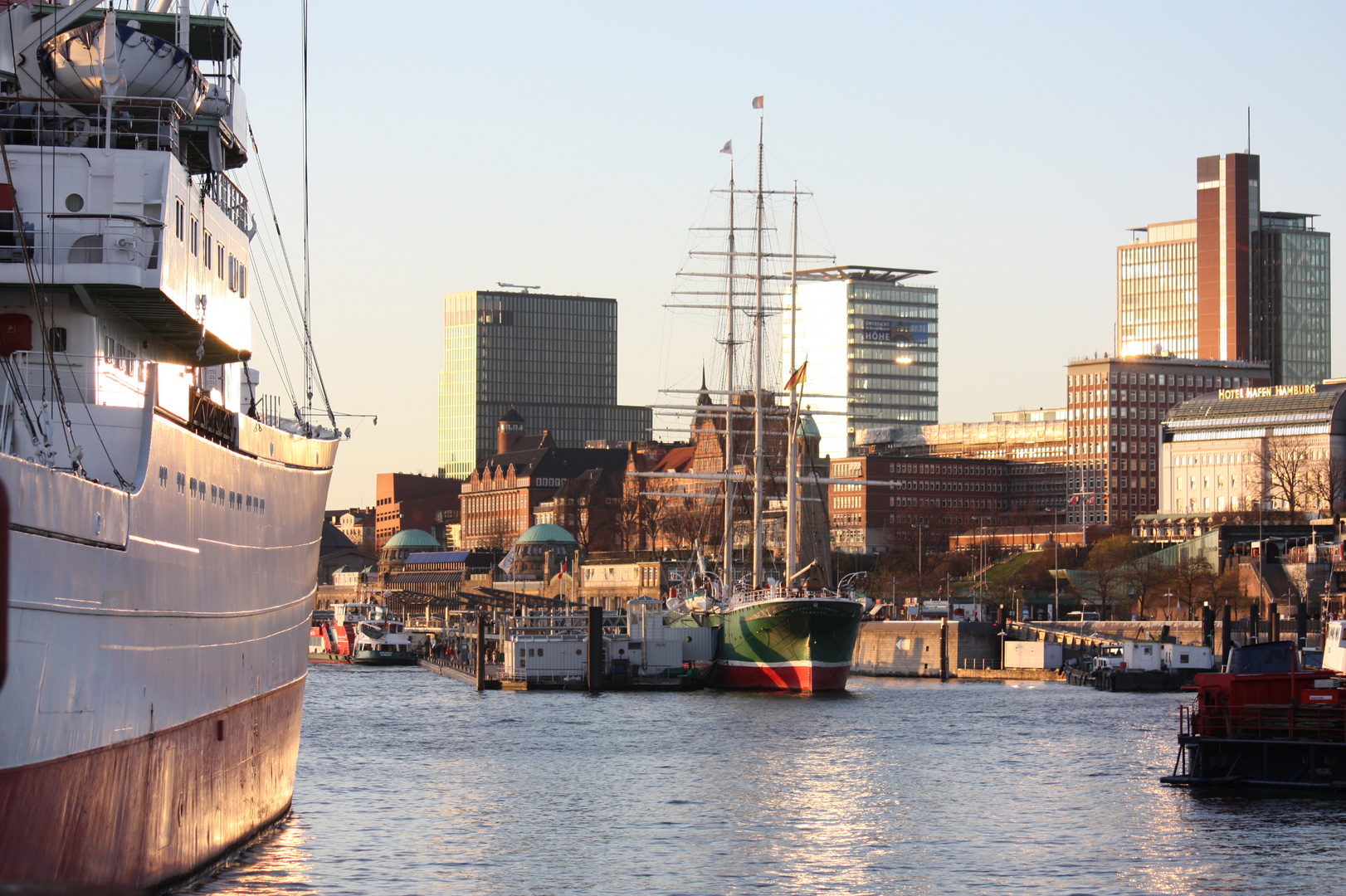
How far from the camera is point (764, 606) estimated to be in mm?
92438

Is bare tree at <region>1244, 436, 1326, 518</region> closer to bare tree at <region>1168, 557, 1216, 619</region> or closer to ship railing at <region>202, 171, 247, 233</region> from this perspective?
bare tree at <region>1168, 557, 1216, 619</region>

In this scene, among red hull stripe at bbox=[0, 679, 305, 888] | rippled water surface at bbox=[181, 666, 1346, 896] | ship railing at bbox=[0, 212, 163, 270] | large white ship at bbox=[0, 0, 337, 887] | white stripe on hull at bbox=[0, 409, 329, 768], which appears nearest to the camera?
white stripe on hull at bbox=[0, 409, 329, 768]

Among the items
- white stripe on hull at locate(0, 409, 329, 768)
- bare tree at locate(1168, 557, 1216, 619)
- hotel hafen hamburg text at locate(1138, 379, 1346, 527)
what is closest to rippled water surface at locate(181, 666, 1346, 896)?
Answer: white stripe on hull at locate(0, 409, 329, 768)

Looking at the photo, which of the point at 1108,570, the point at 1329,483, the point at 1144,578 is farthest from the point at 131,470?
the point at 1329,483

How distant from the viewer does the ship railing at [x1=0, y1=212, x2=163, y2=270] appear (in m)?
23.5

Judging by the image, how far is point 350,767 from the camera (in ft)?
169

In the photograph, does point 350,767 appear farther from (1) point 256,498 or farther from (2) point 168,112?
(2) point 168,112

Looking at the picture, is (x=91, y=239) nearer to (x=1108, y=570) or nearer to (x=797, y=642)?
(x=797, y=642)

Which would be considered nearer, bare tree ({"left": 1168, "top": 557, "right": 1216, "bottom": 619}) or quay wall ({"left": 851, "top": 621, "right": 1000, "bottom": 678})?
quay wall ({"left": 851, "top": 621, "right": 1000, "bottom": 678})

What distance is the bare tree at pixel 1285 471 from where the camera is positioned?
173 meters

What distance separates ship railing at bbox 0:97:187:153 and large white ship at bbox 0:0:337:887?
0.05 metres

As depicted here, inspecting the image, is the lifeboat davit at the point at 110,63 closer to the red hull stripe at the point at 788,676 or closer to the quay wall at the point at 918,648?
the red hull stripe at the point at 788,676

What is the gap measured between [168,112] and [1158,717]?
58.9 meters

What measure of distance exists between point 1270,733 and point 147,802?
30.5m
